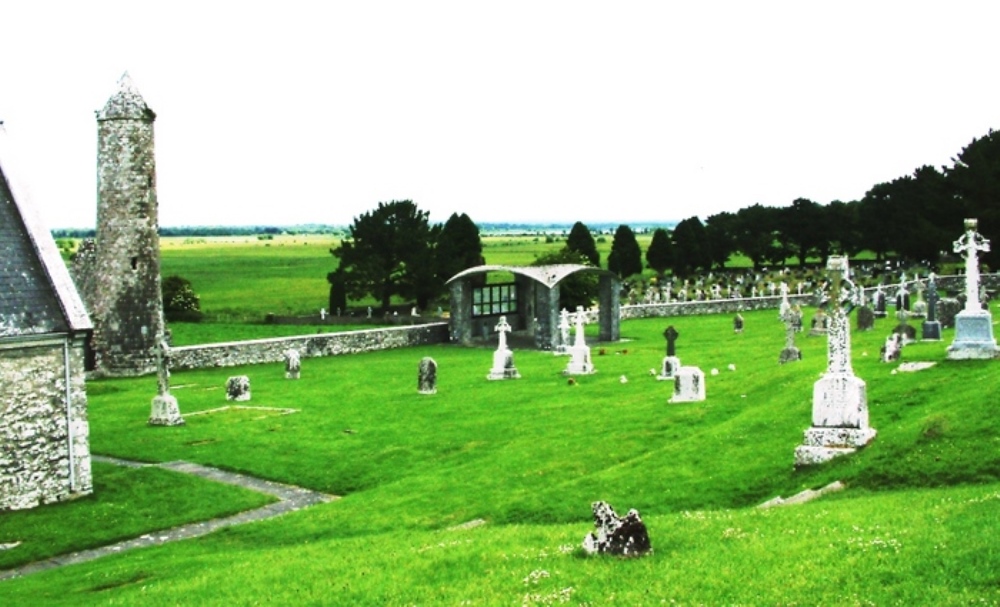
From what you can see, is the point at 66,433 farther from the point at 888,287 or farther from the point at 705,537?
the point at 888,287

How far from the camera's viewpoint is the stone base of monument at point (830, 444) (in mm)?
Result: 15945

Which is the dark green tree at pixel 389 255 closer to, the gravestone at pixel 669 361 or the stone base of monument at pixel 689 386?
the gravestone at pixel 669 361

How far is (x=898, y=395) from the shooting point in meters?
19.1

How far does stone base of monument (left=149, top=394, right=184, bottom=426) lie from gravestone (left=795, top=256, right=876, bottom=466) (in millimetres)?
17588

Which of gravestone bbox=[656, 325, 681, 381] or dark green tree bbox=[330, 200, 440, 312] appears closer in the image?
gravestone bbox=[656, 325, 681, 381]

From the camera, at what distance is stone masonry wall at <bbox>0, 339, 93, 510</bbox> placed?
20188 millimetres

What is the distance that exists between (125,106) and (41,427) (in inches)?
923

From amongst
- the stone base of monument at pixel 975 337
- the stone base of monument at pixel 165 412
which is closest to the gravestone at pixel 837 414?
the stone base of monument at pixel 975 337

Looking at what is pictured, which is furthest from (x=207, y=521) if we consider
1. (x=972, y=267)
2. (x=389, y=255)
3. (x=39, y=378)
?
(x=389, y=255)

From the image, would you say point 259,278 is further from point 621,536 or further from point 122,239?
point 621,536

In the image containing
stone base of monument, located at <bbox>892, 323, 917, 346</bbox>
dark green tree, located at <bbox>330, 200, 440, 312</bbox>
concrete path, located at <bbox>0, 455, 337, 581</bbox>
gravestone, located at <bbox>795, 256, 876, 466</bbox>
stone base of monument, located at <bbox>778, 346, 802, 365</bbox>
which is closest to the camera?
gravestone, located at <bbox>795, 256, 876, 466</bbox>

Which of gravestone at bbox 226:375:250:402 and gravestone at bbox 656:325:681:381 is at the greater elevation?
gravestone at bbox 656:325:681:381

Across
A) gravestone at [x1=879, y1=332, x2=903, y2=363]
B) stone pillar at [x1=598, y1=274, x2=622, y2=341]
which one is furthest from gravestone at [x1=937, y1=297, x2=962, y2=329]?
stone pillar at [x1=598, y1=274, x2=622, y2=341]

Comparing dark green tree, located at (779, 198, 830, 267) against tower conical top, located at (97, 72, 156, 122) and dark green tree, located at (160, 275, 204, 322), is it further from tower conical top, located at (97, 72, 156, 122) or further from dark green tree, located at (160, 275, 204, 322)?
tower conical top, located at (97, 72, 156, 122)
